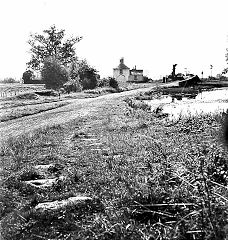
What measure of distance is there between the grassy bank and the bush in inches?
1810

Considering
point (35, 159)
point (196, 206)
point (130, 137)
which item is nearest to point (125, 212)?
point (196, 206)

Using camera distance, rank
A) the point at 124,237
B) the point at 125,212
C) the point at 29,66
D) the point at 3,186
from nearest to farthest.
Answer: the point at 124,237
the point at 125,212
the point at 3,186
the point at 29,66

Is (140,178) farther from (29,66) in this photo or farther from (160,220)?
(29,66)

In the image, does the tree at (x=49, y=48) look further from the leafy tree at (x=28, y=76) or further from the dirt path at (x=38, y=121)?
the dirt path at (x=38, y=121)

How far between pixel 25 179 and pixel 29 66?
2765 inches

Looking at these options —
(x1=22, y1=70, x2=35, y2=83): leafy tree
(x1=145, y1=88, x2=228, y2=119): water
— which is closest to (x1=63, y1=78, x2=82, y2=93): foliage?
(x1=145, y1=88, x2=228, y2=119): water

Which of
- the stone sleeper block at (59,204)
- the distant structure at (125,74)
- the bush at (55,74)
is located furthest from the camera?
the distant structure at (125,74)

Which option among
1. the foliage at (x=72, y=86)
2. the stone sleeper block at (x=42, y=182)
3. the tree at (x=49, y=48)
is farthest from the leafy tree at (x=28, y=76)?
the stone sleeper block at (x=42, y=182)

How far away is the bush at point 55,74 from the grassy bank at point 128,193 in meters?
46.0

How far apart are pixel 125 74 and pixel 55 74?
6317cm

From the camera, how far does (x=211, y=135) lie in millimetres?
7699

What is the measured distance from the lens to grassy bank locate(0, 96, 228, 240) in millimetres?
3611

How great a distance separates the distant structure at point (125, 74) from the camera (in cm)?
11288

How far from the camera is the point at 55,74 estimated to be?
53.0 m
